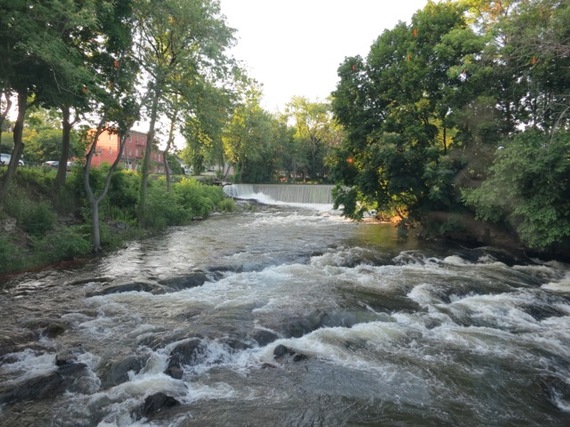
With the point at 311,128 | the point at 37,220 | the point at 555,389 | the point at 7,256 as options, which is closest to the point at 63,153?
the point at 37,220

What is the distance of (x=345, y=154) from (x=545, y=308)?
537 inches

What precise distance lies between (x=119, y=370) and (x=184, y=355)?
111cm

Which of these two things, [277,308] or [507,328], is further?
[277,308]

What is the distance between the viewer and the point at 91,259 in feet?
48.0

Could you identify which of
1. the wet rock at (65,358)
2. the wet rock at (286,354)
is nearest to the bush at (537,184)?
the wet rock at (286,354)

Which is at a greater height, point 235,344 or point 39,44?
point 39,44

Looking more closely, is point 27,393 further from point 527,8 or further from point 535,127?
point 527,8

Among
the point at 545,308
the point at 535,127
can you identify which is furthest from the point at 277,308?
the point at 535,127

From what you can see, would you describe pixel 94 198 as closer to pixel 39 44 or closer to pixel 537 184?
pixel 39 44

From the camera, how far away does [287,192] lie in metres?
49.7

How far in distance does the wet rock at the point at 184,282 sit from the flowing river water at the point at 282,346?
79mm

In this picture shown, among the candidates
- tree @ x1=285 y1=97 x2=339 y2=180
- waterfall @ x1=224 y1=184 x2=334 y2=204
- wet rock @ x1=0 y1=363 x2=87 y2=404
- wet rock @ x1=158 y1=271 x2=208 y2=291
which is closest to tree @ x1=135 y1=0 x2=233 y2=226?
wet rock @ x1=158 y1=271 x2=208 y2=291

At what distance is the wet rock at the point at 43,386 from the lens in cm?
577

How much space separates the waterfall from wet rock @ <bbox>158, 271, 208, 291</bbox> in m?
33.1
